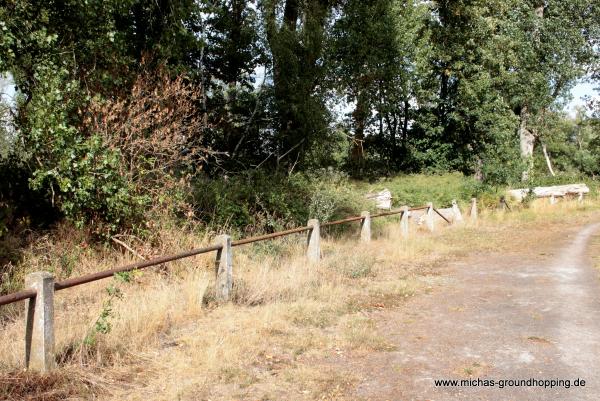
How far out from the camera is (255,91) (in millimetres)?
17234

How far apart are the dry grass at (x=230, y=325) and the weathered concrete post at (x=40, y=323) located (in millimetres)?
237

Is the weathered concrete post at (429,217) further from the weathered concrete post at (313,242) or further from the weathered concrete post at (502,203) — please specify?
the weathered concrete post at (313,242)

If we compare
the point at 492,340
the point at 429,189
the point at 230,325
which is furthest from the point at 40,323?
the point at 429,189

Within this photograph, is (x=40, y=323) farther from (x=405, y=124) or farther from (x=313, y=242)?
(x=405, y=124)

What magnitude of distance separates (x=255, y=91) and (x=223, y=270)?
35.7 feet

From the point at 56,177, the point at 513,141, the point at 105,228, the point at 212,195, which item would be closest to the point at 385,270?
the point at 212,195

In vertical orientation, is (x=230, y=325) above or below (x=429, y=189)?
below

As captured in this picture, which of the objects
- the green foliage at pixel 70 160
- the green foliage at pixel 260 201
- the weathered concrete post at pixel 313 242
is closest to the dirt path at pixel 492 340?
the weathered concrete post at pixel 313 242

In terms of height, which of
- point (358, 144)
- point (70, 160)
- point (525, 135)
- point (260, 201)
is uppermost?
point (525, 135)

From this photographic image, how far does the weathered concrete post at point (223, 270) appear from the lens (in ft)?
24.5

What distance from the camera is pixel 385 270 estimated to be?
10.8 meters

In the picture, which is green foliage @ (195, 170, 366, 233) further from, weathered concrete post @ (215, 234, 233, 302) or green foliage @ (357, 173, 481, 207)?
green foliage @ (357, 173, 481, 207)

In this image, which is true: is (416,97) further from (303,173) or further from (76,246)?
(76,246)

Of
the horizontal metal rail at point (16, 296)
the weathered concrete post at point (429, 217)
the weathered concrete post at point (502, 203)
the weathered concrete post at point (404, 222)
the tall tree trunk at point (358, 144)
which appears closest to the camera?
the horizontal metal rail at point (16, 296)
